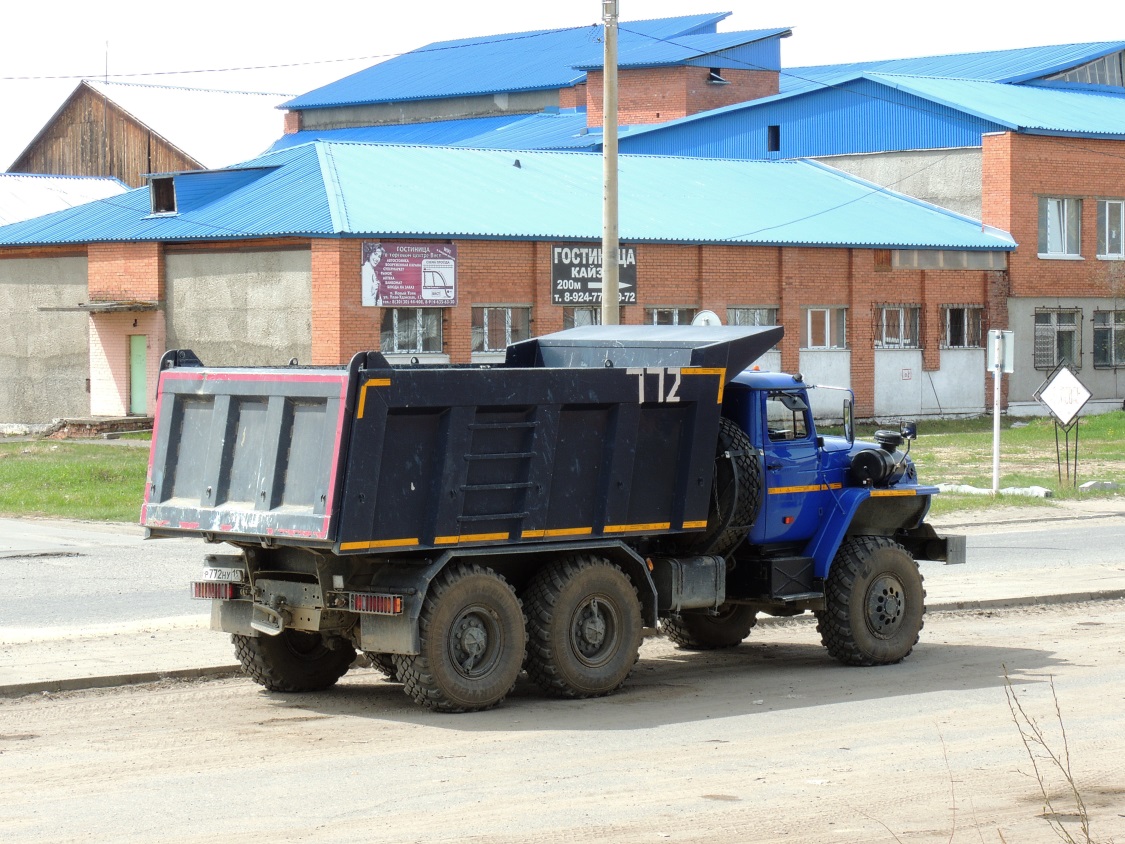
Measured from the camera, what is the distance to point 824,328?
44688 millimetres

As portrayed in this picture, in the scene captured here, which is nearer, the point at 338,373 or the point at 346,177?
the point at 338,373

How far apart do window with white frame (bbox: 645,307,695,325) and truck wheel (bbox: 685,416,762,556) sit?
28.8m

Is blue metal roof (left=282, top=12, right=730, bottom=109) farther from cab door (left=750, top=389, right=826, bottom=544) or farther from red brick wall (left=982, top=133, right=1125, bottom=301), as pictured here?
cab door (left=750, top=389, right=826, bottom=544)

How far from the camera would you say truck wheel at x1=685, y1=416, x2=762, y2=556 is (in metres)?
12.3

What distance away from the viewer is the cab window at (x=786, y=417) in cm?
1277

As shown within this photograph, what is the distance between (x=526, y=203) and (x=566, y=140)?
1742 cm

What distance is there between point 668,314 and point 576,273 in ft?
11.4

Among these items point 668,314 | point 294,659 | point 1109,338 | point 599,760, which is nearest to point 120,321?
point 668,314

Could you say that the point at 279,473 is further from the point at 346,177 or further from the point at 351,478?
the point at 346,177

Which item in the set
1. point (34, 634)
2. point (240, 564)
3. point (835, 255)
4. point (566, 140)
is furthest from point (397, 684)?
point (566, 140)

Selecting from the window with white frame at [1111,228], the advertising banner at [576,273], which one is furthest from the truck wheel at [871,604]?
the window with white frame at [1111,228]

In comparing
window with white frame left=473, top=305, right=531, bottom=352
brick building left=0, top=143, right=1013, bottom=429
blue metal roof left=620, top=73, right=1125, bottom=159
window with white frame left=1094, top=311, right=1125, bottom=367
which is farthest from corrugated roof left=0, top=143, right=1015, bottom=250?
window with white frame left=1094, top=311, right=1125, bottom=367

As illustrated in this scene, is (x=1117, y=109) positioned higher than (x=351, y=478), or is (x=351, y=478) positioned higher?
(x=1117, y=109)

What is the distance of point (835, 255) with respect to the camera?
4441 cm
